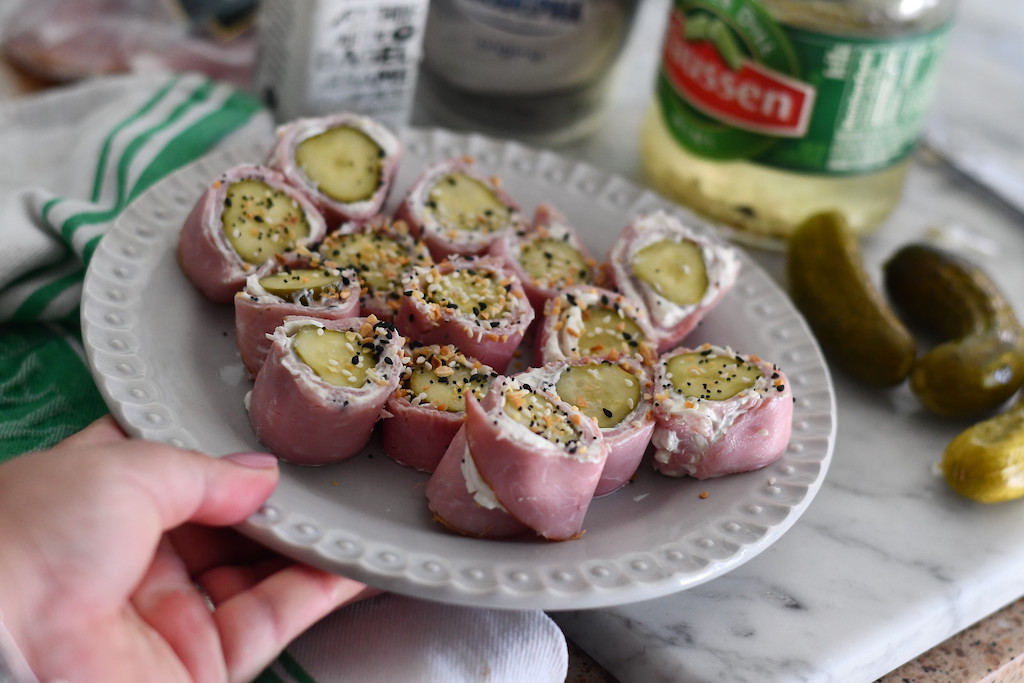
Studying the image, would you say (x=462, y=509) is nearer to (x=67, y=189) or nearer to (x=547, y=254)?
(x=547, y=254)

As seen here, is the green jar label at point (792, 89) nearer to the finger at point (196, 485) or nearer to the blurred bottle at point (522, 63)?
the blurred bottle at point (522, 63)

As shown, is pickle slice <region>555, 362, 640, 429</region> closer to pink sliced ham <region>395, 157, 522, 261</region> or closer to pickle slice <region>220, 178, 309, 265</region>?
pink sliced ham <region>395, 157, 522, 261</region>

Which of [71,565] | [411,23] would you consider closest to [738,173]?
[411,23]

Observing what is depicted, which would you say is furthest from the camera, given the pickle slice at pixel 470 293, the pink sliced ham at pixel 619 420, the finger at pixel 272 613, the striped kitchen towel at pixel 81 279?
the pickle slice at pixel 470 293

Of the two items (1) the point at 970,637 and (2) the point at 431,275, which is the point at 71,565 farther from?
(1) the point at 970,637

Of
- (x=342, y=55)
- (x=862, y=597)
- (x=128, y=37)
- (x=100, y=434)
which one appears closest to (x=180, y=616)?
(x=100, y=434)

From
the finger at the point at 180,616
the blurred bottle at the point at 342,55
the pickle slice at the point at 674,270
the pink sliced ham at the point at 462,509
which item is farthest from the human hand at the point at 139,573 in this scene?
the blurred bottle at the point at 342,55
